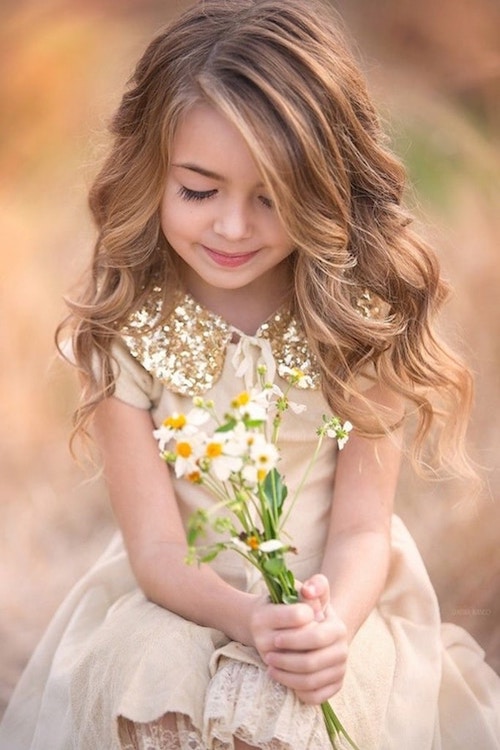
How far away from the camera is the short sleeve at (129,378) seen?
1865 millimetres

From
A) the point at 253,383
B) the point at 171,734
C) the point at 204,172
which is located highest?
the point at 204,172

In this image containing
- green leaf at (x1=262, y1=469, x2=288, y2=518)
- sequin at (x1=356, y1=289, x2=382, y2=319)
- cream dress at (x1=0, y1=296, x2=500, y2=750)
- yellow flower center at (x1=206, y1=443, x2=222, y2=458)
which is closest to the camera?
yellow flower center at (x1=206, y1=443, x2=222, y2=458)

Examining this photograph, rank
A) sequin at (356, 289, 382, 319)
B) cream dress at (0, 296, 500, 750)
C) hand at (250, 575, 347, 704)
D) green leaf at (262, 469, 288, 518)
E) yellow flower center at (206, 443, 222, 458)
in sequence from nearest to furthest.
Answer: yellow flower center at (206, 443, 222, 458) < green leaf at (262, 469, 288, 518) < hand at (250, 575, 347, 704) < cream dress at (0, 296, 500, 750) < sequin at (356, 289, 382, 319)

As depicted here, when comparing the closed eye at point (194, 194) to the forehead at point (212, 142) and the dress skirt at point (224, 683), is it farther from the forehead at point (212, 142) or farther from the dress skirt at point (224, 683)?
the dress skirt at point (224, 683)

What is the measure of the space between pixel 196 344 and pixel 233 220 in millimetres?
277

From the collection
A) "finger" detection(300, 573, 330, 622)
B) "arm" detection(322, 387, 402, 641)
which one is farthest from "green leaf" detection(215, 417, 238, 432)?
"arm" detection(322, 387, 402, 641)

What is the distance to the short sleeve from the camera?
1.87 m

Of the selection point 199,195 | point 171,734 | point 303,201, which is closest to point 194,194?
point 199,195

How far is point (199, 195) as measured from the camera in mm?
1688

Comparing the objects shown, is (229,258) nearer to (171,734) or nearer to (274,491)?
(274,491)

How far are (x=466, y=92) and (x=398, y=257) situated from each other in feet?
2.56

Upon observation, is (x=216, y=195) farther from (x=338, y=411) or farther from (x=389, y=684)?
(x=389, y=684)

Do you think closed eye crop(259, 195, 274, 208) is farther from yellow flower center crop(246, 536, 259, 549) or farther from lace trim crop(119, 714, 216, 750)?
lace trim crop(119, 714, 216, 750)

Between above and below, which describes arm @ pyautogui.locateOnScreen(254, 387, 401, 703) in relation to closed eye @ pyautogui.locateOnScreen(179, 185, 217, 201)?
below
